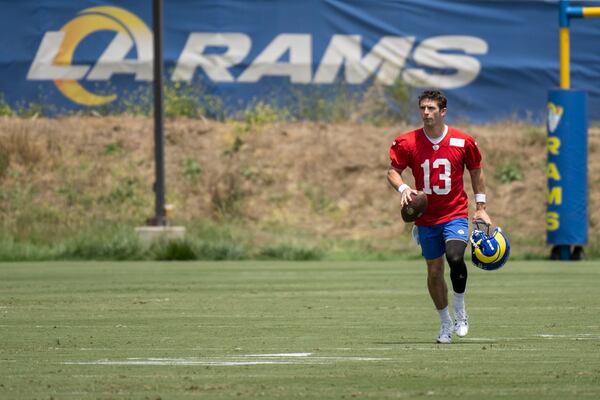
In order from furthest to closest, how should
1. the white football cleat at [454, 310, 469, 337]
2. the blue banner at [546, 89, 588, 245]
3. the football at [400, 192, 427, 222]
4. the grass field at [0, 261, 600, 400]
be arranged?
1. the blue banner at [546, 89, 588, 245]
2. the white football cleat at [454, 310, 469, 337]
3. the football at [400, 192, 427, 222]
4. the grass field at [0, 261, 600, 400]

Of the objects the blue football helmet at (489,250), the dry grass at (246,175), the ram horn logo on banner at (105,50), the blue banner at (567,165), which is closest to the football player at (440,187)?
the blue football helmet at (489,250)

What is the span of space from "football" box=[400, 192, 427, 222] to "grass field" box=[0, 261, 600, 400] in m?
1.09

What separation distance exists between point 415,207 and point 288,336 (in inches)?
64.6

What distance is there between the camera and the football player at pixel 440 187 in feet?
43.1

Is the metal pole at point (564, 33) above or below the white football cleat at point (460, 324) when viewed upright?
above

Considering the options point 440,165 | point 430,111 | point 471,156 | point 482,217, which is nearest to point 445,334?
point 482,217

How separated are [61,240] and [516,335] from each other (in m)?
16.4

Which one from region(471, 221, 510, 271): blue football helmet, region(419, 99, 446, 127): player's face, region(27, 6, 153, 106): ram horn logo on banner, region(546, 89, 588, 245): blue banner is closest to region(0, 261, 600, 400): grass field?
region(471, 221, 510, 271): blue football helmet

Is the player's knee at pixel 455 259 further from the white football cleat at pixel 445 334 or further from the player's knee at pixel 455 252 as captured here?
the white football cleat at pixel 445 334

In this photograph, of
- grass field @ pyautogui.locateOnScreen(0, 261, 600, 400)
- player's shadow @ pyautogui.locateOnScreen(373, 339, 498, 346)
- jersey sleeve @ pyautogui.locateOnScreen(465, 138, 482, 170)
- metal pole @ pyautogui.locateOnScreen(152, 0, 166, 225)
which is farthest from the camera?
metal pole @ pyautogui.locateOnScreen(152, 0, 166, 225)

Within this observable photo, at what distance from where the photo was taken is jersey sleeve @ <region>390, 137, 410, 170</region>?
43.8 feet

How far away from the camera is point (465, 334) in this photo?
1317 cm

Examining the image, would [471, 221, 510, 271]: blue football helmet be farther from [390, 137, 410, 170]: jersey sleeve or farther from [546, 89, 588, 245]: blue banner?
[546, 89, 588, 245]: blue banner

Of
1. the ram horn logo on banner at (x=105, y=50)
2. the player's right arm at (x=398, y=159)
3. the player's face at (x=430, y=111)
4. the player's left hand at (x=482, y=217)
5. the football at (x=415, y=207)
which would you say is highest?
the ram horn logo on banner at (x=105, y=50)
